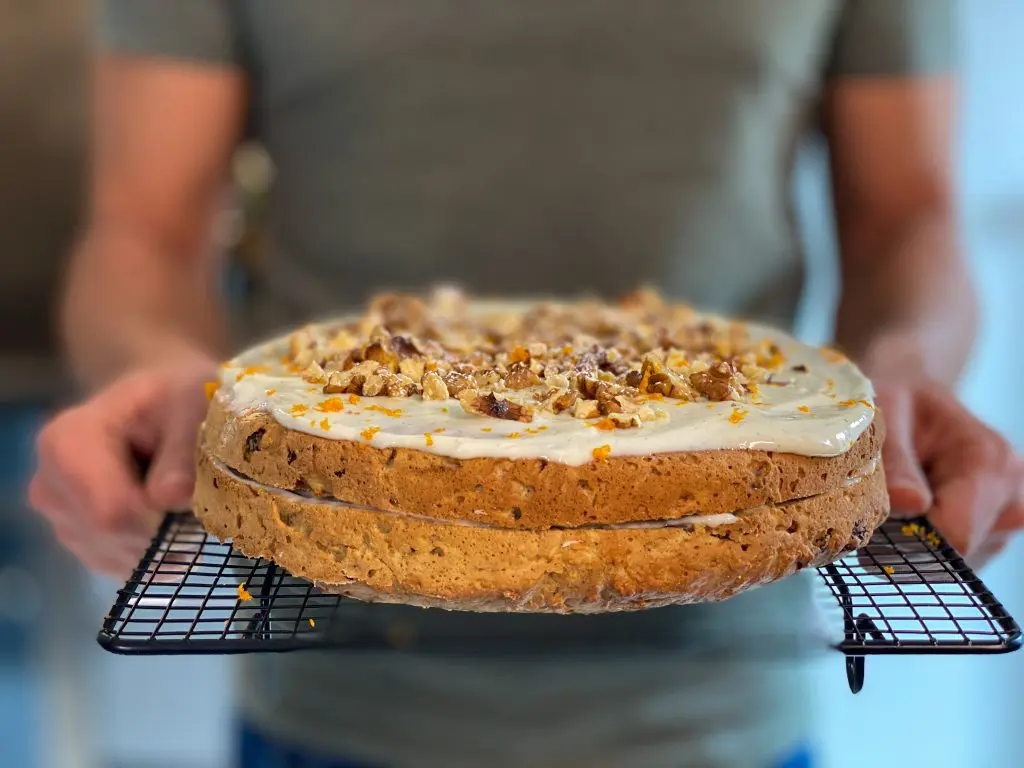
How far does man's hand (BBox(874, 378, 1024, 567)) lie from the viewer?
1193 mm

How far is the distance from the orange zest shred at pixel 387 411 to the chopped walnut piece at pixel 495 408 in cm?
6

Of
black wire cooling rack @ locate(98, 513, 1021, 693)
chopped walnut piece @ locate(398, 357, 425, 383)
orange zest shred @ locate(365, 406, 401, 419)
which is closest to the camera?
black wire cooling rack @ locate(98, 513, 1021, 693)

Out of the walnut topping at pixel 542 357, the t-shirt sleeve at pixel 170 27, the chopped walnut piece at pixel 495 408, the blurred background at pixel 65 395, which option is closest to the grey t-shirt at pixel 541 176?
the t-shirt sleeve at pixel 170 27

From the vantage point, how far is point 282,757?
1.76 meters

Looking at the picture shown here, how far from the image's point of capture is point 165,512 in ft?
4.12

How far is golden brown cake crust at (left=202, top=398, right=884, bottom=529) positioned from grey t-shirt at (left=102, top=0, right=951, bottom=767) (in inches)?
26.1

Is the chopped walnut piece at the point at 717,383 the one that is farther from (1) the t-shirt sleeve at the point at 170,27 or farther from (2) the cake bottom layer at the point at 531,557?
(1) the t-shirt sleeve at the point at 170,27

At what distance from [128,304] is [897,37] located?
1272 millimetres

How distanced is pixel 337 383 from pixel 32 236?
174 cm

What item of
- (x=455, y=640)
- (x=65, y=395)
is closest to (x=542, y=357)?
(x=455, y=640)

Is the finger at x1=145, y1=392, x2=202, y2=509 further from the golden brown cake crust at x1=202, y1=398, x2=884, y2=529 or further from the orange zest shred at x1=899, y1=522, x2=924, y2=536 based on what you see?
the orange zest shred at x1=899, y1=522, x2=924, y2=536

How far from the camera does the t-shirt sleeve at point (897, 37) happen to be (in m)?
1.72

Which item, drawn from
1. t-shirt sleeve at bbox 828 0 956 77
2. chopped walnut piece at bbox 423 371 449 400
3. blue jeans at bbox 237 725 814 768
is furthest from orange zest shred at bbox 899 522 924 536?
t-shirt sleeve at bbox 828 0 956 77

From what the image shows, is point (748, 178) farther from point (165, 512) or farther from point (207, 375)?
point (165, 512)
